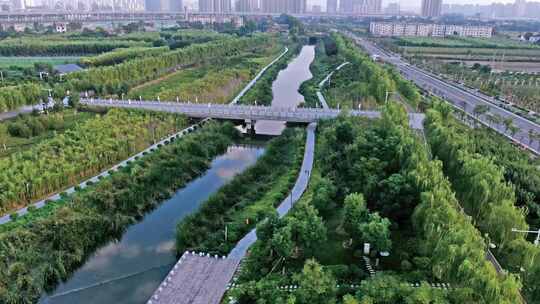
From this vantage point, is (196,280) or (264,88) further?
(264,88)

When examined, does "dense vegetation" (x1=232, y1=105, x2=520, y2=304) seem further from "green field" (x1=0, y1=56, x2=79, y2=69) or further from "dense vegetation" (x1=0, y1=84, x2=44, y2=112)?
"green field" (x1=0, y1=56, x2=79, y2=69)

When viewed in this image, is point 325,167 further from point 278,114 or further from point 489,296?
point 489,296

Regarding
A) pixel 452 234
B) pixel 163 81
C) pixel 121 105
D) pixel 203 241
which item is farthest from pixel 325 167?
pixel 163 81

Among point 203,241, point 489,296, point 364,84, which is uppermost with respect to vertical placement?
point 364,84

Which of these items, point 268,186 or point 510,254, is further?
point 268,186

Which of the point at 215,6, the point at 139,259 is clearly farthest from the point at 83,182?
the point at 215,6

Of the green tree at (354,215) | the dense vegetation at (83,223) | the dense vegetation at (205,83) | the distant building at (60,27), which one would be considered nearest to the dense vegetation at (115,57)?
the dense vegetation at (205,83)

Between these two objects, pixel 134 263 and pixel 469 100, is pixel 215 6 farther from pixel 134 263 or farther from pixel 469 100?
pixel 134 263
